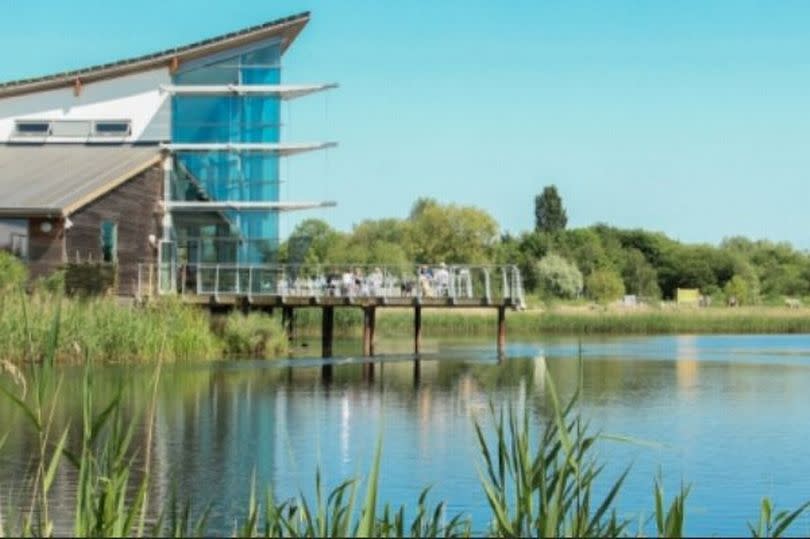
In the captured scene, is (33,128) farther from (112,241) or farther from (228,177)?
(112,241)

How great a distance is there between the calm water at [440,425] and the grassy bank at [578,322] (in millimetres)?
15500

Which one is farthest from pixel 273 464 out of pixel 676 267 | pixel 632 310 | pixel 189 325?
pixel 676 267

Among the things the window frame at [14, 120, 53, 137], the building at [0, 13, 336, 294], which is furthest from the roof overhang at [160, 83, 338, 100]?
the window frame at [14, 120, 53, 137]

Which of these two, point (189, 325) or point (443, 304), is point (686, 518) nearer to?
point (189, 325)

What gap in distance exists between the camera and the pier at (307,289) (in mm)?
37875

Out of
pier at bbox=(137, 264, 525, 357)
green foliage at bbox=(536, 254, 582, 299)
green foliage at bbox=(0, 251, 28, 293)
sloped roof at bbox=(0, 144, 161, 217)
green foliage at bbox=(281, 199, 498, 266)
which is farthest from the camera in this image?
green foliage at bbox=(536, 254, 582, 299)

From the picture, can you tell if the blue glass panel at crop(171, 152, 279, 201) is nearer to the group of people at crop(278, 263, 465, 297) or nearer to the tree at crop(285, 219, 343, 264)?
the group of people at crop(278, 263, 465, 297)

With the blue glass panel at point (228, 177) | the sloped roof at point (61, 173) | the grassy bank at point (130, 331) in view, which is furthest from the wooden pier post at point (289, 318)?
the sloped roof at point (61, 173)

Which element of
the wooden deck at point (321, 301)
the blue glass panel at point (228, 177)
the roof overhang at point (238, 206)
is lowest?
the wooden deck at point (321, 301)

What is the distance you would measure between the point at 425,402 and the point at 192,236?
15896 mm

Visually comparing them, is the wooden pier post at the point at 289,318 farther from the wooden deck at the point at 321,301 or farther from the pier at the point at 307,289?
the wooden deck at the point at 321,301

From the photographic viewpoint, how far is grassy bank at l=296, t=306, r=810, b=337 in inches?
2122

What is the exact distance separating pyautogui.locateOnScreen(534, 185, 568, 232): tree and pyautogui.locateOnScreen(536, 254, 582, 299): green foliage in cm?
2172

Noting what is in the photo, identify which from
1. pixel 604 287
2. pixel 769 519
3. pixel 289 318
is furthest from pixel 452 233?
pixel 769 519
